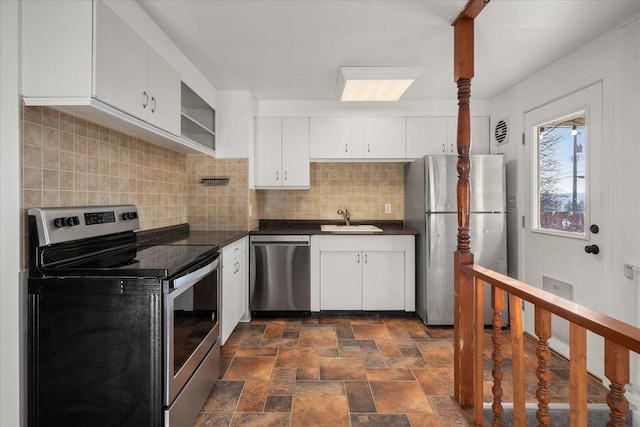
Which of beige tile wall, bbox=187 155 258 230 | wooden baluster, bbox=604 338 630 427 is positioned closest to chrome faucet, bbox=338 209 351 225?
beige tile wall, bbox=187 155 258 230

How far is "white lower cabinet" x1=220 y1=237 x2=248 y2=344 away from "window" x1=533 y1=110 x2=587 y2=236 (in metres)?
2.63

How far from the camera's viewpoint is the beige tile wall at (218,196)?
3.51 m

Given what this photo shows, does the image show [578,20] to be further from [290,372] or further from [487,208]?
[290,372]

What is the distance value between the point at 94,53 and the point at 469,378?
2.51m

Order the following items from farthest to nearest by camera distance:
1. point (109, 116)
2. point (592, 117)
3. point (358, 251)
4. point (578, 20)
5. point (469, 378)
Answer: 1. point (358, 251)
2. point (592, 117)
3. point (578, 20)
4. point (469, 378)
5. point (109, 116)

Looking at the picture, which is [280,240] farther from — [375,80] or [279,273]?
[375,80]

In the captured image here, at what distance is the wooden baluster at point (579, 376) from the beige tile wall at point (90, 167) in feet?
7.31

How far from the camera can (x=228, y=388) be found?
2.25 meters

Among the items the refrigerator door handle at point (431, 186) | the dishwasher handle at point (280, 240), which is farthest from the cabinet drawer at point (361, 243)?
the refrigerator door handle at point (431, 186)

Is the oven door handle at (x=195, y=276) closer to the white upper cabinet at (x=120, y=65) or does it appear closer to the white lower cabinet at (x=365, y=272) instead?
the white upper cabinet at (x=120, y=65)

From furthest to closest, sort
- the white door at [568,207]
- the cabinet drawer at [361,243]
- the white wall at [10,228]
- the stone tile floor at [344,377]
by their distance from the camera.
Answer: the cabinet drawer at [361,243] < the white door at [568,207] < the stone tile floor at [344,377] < the white wall at [10,228]

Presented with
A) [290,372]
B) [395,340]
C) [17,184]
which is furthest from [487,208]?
[17,184]

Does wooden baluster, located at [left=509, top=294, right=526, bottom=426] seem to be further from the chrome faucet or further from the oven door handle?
the chrome faucet

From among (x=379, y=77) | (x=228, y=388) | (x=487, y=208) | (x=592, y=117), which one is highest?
(x=379, y=77)
